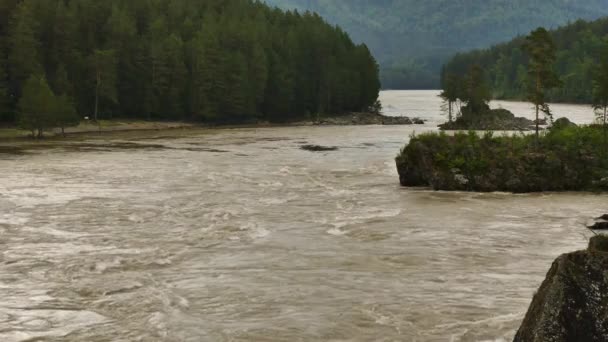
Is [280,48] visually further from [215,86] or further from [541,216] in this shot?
[541,216]

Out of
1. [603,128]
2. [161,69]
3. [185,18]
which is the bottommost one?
[603,128]

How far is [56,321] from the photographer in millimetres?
15570

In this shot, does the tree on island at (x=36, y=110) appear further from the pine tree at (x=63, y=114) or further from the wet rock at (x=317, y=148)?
the wet rock at (x=317, y=148)

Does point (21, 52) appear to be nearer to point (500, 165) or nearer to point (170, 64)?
point (170, 64)

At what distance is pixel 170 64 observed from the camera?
414 feet

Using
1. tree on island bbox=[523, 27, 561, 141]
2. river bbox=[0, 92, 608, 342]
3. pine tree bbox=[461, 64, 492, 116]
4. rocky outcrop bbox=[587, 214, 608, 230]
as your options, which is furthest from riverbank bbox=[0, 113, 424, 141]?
rocky outcrop bbox=[587, 214, 608, 230]

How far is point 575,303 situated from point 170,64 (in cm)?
12185

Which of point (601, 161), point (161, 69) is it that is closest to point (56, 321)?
point (601, 161)

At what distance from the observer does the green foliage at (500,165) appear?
1644 inches

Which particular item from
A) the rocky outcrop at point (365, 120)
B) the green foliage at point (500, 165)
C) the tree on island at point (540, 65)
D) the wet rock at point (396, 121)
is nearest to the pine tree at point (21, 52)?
the rocky outcrop at point (365, 120)

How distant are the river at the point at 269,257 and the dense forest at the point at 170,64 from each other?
195ft

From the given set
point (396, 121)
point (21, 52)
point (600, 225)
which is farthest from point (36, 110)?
point (600, 225)

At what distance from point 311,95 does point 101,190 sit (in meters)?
114

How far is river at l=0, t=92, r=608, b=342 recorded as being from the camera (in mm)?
15453
